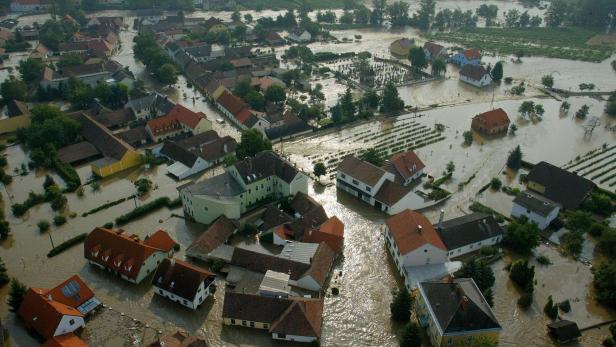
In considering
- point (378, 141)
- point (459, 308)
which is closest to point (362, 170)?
point (378, 141)

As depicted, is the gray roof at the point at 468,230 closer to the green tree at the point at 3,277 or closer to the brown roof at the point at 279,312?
the brown roof at the point at 279,312

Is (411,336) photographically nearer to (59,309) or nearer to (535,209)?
(535,209)

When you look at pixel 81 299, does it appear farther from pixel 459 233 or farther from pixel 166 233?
pixel 459 233

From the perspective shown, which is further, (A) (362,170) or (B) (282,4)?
(B) (282,4)

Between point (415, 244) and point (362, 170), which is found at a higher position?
point (362, 170)

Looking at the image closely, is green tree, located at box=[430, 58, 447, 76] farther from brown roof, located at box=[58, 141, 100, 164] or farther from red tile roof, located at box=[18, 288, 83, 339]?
red tile roof, located at box=[18, 288, 83, 339]

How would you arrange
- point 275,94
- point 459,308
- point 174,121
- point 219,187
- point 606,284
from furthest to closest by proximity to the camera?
point 275,94 → point 174,121 → point 219,187 → point 606,284 → point 459,308

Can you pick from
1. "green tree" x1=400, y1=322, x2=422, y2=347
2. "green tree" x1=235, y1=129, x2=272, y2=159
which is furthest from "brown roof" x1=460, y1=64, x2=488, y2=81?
"green tree" x1=400, y1=322, x2=422, y2=347
